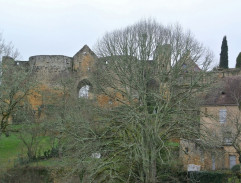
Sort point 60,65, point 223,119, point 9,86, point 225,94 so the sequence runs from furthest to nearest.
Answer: point 60,65
point 225,94
point 223,119
point 9,86

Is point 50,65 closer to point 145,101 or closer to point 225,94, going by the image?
point 225,94

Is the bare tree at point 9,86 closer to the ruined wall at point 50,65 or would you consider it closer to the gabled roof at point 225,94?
the gabled roof at point 225,94

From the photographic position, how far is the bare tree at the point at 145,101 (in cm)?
1589

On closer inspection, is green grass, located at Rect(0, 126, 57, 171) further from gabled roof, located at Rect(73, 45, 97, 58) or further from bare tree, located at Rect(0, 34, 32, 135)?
gabled roof, located at Rect(73, 45, 97, 58)

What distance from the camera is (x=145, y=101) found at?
712 inches

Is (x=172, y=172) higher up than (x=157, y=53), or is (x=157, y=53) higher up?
(x=157, y=53)

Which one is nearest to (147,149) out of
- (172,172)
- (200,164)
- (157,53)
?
(172,172)

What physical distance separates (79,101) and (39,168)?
5082mm

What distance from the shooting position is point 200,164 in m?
25.4

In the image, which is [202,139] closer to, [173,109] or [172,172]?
[173,109]

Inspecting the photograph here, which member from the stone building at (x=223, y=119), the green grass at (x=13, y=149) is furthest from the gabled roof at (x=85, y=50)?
the stone building at (x=223, y=119)

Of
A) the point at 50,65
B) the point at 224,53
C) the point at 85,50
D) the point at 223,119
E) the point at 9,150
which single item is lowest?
the point at 9,150

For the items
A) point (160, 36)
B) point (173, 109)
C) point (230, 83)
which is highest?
point (160, 36)

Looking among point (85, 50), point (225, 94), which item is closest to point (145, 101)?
point (225, 94)
